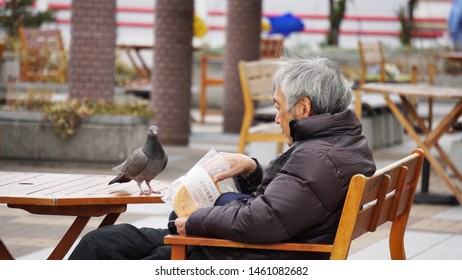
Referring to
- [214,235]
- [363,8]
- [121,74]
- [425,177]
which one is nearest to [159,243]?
[214,235]

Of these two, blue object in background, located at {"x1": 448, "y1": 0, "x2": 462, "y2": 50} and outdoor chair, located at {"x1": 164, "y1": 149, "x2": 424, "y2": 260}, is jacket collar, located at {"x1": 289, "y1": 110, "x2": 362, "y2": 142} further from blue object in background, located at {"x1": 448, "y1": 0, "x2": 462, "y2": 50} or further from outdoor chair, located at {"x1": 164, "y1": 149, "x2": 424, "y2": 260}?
blue object in background, located at {"x1": 448, "y1": 0, "x2": 462, "y2": 50}

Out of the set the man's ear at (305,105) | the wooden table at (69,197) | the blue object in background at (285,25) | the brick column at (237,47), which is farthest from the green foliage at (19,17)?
the man's ear at (305,105)

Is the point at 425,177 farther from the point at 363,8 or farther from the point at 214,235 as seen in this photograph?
the point at 363,8

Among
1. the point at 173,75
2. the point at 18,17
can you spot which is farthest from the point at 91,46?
the point at 18,17

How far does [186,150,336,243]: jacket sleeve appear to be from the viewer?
4512mm

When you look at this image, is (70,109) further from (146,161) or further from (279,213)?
(279,213)

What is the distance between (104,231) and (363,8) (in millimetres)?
34263

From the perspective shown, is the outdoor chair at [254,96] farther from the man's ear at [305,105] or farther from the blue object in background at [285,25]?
the blue object in background at [285,25]

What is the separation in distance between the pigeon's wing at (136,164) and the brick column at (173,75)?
9.47 m

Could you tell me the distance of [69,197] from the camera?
4.89 m

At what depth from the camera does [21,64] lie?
18953 millimetres

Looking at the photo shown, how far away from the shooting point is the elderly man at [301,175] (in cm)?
453

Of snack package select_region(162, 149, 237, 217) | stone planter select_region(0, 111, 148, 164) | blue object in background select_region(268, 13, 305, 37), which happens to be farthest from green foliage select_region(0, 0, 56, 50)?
snack package select_region(162, 149, 237, 217)
